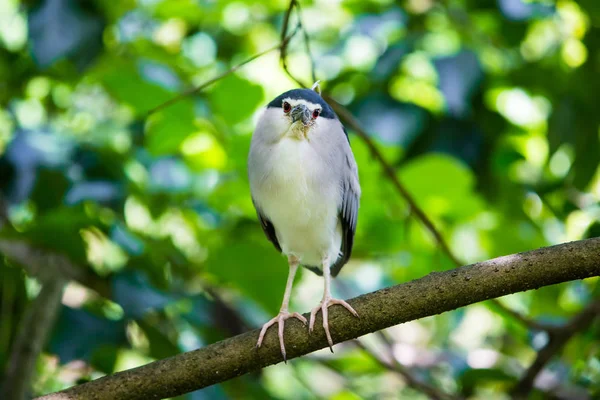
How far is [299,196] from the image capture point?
2.74 meters

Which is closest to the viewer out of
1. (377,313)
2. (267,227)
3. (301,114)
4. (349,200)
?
(377,313)

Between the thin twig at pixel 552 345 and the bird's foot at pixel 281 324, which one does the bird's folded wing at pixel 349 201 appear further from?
the thin twig at pixel 552 345

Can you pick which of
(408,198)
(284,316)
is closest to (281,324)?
(284,316)

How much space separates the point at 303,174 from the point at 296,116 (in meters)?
0.23

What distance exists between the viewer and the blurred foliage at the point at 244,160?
3.19m

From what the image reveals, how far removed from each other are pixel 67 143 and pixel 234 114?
966 millimetres

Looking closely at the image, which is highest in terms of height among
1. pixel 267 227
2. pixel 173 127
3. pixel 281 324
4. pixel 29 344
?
pixel 173 127

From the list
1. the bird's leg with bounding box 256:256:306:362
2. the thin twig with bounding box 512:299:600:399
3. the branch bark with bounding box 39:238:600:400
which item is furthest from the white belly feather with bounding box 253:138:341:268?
the thin twig with bounding box 512:299:600:399

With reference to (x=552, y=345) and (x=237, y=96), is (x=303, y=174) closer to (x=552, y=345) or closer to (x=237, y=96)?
(x=237, y=96)

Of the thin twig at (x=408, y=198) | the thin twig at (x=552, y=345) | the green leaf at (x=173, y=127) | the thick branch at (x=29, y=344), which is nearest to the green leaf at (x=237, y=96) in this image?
the green leaf at (x=173, y=127)

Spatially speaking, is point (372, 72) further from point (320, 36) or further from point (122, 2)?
point (122, 2)

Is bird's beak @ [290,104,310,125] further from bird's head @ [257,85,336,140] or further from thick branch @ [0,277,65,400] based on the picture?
thick branch @ [0,277,65,400]

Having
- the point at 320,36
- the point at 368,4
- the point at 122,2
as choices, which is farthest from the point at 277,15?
the point at 122,2

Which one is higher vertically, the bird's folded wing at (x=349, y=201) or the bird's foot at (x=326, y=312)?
the bird's folded wing at (x=349, y=201)
